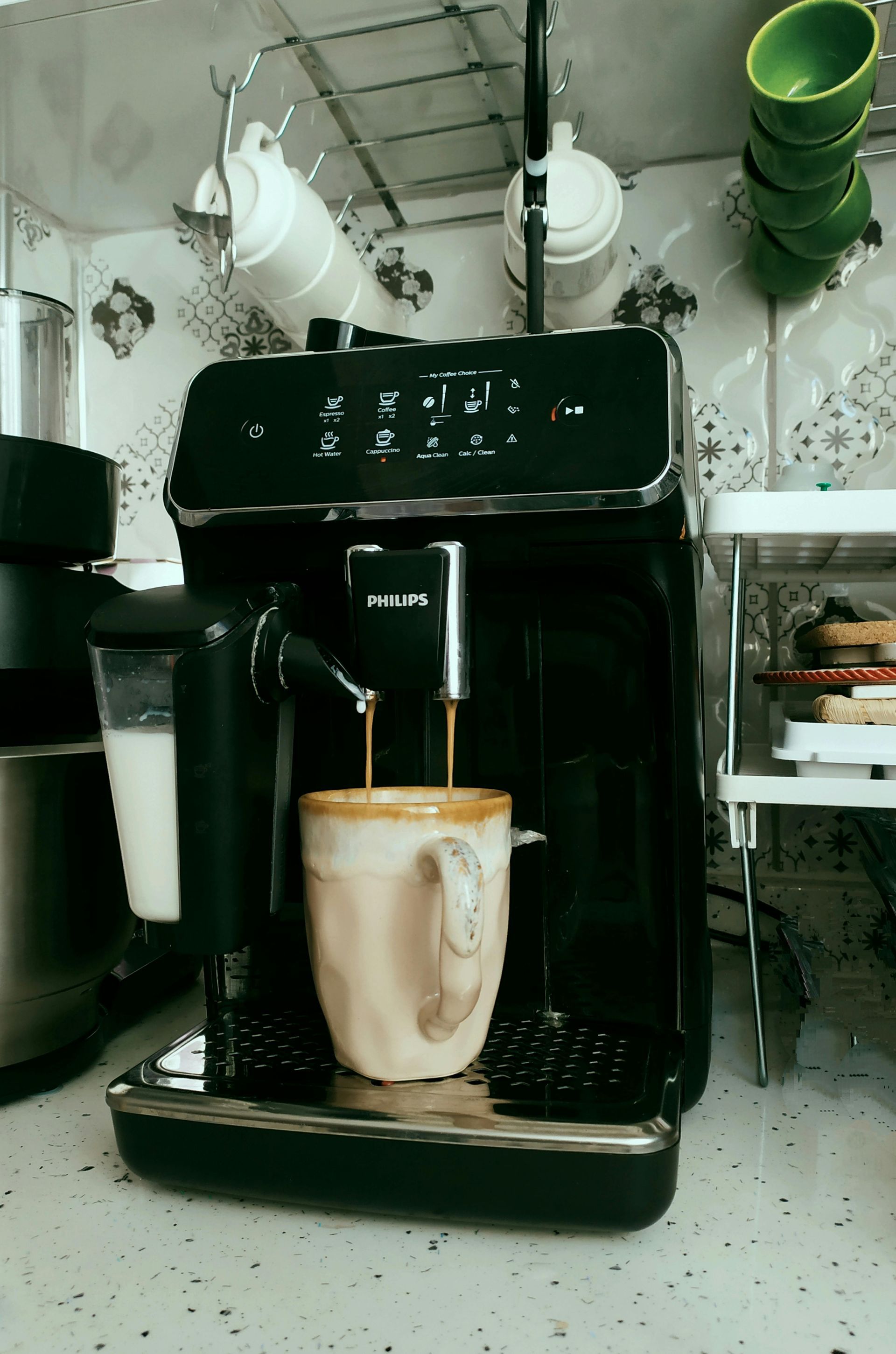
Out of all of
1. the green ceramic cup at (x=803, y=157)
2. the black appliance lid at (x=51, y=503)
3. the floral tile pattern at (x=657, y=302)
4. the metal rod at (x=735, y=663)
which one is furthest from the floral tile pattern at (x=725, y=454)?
the black appliance lid at (x=51, y=503)

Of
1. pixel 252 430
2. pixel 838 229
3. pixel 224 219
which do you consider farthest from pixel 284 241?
pixel 838 229

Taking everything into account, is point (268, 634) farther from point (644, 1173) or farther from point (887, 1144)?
point (887, 1144)

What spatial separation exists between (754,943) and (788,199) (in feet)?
1.73

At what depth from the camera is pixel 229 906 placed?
428mm

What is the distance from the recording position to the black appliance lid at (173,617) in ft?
1.37

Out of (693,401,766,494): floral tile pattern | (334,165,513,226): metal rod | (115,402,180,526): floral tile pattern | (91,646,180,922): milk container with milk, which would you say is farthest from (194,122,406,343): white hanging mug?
(91,646,180,922): milk container with milk

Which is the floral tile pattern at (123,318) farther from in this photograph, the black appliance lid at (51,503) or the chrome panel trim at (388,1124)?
the chrome panel trim at (388,1124)

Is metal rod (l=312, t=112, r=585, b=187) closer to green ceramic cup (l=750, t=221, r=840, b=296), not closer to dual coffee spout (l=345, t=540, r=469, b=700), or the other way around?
green ceramic cup (l=750, t=221, r=840, b=296)

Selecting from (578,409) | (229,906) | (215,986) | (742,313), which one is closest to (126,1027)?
(215,986)

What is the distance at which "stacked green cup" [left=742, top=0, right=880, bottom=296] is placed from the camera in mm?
600

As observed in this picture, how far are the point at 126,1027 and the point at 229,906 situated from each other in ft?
0.88

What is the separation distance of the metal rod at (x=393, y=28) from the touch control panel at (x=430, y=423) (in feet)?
1.13

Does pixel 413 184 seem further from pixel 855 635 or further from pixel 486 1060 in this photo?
pixel 486 1060

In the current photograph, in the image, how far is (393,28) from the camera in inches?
27.7
